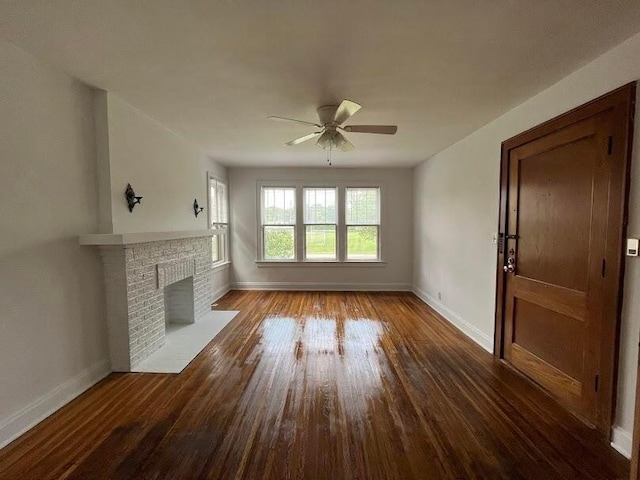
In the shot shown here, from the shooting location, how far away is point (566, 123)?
2.22 metres

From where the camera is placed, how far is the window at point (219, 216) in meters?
5.27

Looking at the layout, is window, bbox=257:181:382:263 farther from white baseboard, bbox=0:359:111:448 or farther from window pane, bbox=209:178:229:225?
white baseboard, bbox=0:359:111:448

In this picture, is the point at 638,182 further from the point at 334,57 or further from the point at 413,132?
the point at 413,132

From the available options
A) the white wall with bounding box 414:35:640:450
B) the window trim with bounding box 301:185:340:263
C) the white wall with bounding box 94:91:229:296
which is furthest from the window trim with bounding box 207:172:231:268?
the white wall with bounding box 414:35:640:450

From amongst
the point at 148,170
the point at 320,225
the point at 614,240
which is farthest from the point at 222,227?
the point at 614,240

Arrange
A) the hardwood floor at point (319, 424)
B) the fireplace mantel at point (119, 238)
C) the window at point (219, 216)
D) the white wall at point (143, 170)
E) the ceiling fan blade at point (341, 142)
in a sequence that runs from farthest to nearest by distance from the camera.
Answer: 1. the window at point (219, 216)
2. the ceiling fan blade at point (341, 142)
3. the white wall at point (143, 170)
4. the fireplace mantel at point (119, 238)
5. the hardwood floor at point (319, 424)

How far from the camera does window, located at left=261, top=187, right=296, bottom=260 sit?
611 cm

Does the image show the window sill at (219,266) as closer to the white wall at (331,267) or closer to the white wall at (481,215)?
the white wall at (331,267)

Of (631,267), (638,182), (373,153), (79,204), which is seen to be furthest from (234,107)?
(631,267)

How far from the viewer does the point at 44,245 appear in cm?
212

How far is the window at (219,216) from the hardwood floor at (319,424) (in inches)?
102

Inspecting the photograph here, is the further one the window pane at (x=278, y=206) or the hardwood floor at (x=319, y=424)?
the window pane at (x=278, y=206)

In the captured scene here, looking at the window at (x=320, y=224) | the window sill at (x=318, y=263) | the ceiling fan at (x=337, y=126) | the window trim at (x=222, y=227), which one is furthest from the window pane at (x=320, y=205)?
the ceiling fan at (x=337, y=126)

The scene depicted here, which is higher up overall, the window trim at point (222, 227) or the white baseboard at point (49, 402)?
the window trim at point (222, 227)
